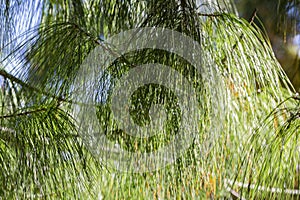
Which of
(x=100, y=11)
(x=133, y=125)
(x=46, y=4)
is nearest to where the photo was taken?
(x=133, y=125)

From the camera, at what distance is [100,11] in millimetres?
1023

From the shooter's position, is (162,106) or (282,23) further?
(282,23)

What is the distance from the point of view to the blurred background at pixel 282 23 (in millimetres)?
938

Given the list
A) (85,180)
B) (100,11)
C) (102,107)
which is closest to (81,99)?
(102,107)

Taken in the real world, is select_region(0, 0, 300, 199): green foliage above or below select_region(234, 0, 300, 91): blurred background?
below

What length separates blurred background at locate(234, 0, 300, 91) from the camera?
36.9 inches

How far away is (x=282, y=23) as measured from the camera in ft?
4.96

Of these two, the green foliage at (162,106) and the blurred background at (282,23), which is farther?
the blurred background at (282,23)

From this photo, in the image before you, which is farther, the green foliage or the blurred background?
the blurred background

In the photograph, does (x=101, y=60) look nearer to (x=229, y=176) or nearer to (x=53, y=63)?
(x=53, y=63)

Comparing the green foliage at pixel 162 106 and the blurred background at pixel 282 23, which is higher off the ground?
the blurred background at pixel 282 23

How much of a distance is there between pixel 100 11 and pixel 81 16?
60mm

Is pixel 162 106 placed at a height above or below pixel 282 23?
below

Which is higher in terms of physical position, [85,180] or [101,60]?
[101,60]
